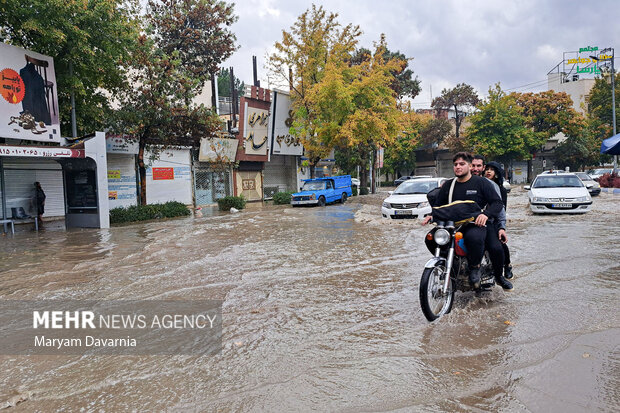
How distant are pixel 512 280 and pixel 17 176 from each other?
18875 millimetres

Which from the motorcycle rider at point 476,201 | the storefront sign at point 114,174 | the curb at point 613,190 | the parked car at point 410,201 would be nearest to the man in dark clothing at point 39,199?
the storefront sign at point 114,174

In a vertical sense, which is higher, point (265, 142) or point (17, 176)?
point (265, 142)

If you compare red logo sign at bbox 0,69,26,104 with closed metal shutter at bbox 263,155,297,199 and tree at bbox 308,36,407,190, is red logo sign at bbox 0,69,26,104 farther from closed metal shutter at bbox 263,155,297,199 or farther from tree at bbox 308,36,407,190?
closed metal shutter at bbox 263,155,297,199

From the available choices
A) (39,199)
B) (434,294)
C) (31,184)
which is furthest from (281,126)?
(434,294)

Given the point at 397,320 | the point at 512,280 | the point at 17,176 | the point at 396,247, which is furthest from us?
the point at 17,176

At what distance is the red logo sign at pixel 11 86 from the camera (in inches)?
564

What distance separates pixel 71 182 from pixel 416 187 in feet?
43.1

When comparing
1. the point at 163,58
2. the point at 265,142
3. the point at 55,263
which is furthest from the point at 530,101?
the point at 55,263

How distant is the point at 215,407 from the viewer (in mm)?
3170

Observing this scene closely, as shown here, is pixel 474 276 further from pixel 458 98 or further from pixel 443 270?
pixel 458 98

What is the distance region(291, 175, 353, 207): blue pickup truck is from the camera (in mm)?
25156

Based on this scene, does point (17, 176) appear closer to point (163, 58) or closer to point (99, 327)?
point (163, 58)

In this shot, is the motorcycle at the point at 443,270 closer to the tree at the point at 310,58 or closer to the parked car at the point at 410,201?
the parked car at the point at 410,201

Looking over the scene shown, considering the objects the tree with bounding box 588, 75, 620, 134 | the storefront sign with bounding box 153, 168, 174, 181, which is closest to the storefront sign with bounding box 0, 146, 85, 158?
the storefront sign with bounding box 153, 168, 174, 181
